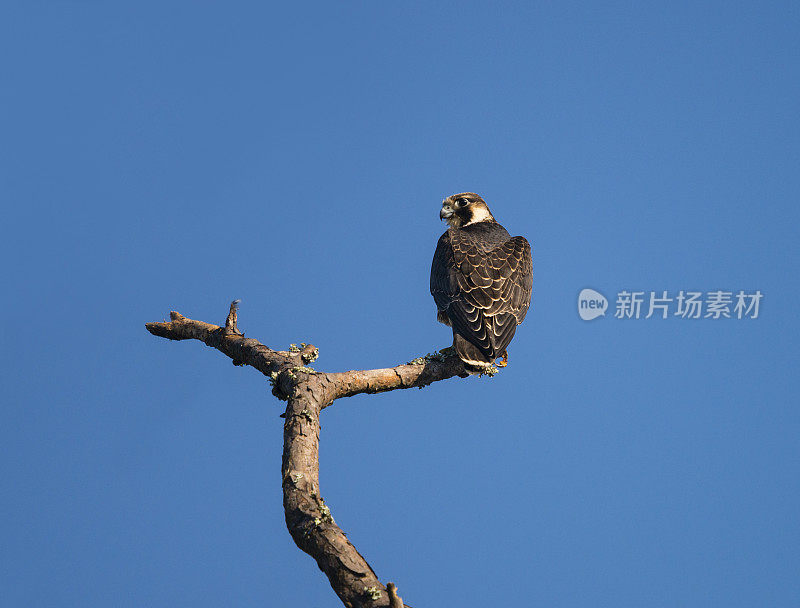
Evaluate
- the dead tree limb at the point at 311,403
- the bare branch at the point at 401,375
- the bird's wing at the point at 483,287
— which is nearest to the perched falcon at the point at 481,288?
the bird's wing at the point at 483,287

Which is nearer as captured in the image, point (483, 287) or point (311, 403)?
point (311, 403)

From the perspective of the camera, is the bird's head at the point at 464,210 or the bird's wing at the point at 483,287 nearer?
the bird's wing at the point at 483,287

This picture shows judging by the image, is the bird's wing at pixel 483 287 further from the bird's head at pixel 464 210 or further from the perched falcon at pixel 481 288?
the bird's head at pixel 464 210

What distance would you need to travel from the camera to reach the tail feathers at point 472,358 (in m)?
7.43

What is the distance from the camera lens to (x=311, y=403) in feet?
19.2

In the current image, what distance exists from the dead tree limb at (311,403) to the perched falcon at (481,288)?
32cm

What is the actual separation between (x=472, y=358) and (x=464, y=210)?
9.16 feet

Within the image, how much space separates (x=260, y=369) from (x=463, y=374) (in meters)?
2.14

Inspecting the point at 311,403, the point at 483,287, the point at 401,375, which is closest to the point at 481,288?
the point at 483,287

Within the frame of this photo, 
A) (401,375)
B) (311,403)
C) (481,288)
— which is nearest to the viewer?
(311,403)

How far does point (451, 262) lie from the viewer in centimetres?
817

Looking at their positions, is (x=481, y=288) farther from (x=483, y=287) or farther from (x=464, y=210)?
(x=464, y=210)

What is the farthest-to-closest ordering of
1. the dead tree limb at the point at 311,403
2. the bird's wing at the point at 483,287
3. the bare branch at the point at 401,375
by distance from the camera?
the bird's wing at the point at 483,287
the bare branch at the point at 401,375
the dead tree limb at the point at 311,403

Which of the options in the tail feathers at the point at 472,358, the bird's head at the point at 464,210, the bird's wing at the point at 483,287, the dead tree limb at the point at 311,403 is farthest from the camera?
the bird's head at the point at 464,210
